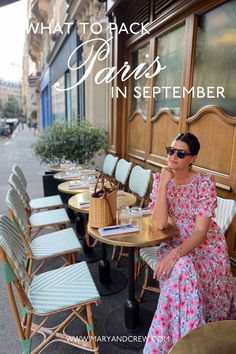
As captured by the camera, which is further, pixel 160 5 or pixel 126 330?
pixel 160 5

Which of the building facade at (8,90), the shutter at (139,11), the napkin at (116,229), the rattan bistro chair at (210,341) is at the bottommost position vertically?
the napkin at (116,229)

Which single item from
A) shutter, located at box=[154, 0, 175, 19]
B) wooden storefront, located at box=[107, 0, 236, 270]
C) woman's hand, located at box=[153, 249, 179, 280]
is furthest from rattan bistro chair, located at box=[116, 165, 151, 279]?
shutter, located at box=[154, 0, 175, 19]

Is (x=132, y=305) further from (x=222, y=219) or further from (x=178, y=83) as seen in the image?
(x=178, y=83)

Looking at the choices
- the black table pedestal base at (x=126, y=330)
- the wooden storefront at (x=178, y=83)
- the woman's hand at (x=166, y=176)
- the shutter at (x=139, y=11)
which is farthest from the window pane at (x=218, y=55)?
the black table pedestal base at (x=126, y=330)

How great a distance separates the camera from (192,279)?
5.41 feet

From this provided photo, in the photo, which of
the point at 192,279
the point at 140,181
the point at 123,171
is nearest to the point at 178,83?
the point at 140,181

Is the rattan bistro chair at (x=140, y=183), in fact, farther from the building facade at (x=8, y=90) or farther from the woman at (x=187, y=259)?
the building facade at (x=8, y=90)

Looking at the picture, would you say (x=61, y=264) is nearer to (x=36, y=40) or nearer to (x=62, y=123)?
(x=62, y=123)

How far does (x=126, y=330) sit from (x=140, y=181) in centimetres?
181

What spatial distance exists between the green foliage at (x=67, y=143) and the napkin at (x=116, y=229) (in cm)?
345

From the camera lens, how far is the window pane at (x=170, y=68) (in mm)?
3516

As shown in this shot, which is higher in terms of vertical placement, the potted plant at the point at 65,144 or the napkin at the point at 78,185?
the potted plant at the point at 65,144

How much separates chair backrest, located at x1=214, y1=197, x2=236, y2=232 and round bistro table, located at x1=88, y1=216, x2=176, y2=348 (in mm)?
475

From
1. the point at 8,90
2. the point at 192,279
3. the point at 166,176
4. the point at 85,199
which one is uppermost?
the point at 8,90
